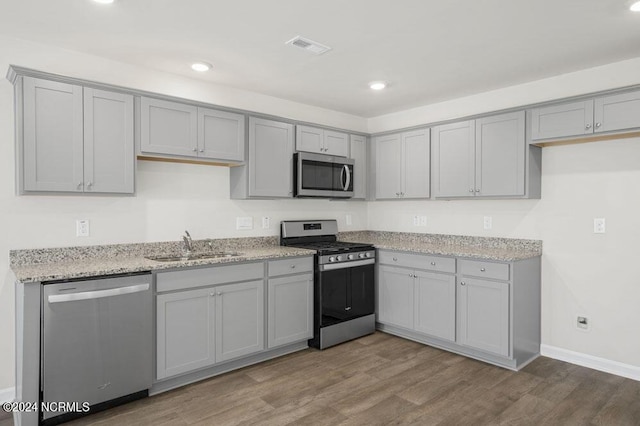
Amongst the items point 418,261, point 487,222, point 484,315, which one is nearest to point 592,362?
point 484,315

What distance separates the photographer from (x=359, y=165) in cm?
469

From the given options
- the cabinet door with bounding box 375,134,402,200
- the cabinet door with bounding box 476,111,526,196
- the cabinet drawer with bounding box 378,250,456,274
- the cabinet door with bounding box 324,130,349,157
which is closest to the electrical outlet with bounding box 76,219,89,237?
the cabinet door with bounding box 324,130,349,157

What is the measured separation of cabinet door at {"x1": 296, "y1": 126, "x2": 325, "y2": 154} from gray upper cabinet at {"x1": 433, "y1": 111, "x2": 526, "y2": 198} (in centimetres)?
120

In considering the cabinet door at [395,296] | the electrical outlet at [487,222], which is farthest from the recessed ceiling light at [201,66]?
the electrical outlet at [487,222]

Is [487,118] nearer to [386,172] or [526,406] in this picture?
[386,172]

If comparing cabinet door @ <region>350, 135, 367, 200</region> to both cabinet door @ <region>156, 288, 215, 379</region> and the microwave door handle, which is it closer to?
the microwave door handle

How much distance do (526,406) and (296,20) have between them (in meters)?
2.96

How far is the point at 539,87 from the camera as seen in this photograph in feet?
11.7

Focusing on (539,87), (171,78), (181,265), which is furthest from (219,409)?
(539,87)

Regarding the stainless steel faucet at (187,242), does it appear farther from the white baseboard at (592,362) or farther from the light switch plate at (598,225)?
the light switch plate at (598,225)

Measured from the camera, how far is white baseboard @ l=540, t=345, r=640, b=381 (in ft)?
10.2

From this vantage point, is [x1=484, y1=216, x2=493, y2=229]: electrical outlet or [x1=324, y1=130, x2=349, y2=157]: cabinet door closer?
[x1=484, y1=216, x2=493, y2=229]: electrical outlet

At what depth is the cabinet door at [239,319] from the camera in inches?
122

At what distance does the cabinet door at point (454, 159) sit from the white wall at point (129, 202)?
4.78 feet
